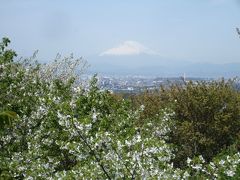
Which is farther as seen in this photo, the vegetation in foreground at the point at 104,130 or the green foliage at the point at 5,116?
the vegetation in foreground at the point at 104,130

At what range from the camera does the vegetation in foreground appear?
9484 millimetres

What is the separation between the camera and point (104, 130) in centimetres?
1198

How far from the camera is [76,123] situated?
9.57m

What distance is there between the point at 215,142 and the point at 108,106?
12.1 metres

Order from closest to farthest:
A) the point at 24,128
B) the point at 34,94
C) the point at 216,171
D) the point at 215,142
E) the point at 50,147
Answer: the point at 216,171 → the point at 50,147 → the point at 24,128 → the point at 34,94 → the point at 215,142

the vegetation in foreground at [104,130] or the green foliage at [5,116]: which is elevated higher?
the green foliage at [5,116]

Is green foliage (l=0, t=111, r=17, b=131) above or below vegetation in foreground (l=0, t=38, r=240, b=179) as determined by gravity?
above

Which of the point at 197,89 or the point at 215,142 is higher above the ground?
the point at 197,89

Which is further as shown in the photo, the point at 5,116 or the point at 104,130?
the point at 104,130

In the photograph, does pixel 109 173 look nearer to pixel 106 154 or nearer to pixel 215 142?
pixel 106 154

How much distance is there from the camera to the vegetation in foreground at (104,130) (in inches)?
373

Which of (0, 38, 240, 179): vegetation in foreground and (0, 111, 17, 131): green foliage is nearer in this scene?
(0, 111, 17, 131): green foliage

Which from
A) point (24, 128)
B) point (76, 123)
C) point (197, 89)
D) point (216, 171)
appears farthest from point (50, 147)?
point (197, 89)

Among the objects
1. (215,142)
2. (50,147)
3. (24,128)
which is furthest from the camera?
(215,142)
